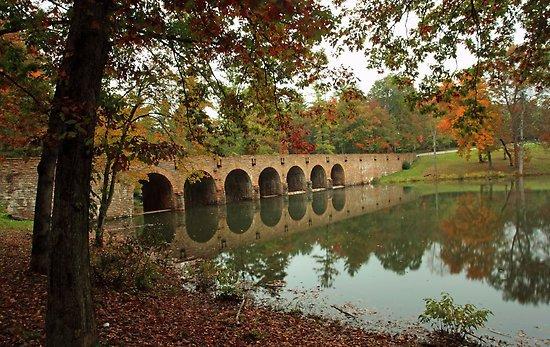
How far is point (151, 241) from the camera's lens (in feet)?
27.8

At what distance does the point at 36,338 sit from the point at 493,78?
6851 mm

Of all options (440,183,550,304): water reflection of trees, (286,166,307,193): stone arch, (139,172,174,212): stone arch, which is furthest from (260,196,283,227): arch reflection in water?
(440,183,550,304): water reflection of trees

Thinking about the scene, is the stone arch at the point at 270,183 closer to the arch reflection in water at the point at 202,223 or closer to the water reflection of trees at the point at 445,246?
the arch reflection in water at the point at 202,223

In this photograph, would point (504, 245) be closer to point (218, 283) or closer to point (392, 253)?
point (392, 253)

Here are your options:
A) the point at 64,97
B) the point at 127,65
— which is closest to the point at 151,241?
the point at 127,65

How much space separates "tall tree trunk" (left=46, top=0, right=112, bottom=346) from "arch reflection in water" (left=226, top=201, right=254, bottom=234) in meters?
14.3

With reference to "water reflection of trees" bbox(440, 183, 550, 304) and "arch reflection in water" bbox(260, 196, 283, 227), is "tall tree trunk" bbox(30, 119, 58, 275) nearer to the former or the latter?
"water reflection of trees" bbox(440, 183, 550, 304)

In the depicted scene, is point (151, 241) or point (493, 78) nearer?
point (493, 78)

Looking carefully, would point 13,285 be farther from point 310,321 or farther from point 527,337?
point 527,337

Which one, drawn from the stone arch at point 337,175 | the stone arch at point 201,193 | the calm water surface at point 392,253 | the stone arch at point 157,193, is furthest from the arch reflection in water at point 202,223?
the stone arch at point 337,175

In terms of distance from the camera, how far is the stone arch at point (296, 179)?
39812 mm

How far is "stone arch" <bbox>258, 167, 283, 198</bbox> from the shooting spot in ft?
120

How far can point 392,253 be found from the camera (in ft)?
42.2

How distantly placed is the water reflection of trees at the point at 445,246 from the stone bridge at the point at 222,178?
449 centimetres
